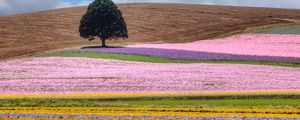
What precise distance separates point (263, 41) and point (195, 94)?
3341 centimetres

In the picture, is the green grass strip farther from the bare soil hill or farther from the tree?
the tree

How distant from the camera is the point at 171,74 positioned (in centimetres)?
3462

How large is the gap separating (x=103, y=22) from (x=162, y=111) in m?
38.7

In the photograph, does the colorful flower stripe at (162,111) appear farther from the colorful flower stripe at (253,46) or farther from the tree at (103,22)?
the tree at (103,22)

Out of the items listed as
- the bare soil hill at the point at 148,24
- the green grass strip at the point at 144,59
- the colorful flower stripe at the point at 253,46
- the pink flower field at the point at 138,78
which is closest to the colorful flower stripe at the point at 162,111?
the pink flower field at the point at 138,78

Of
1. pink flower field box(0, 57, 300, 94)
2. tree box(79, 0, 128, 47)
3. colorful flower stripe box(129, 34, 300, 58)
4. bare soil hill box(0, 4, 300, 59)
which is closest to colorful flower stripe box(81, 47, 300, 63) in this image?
colorful flower stripe box(129, 34, 300, 58)

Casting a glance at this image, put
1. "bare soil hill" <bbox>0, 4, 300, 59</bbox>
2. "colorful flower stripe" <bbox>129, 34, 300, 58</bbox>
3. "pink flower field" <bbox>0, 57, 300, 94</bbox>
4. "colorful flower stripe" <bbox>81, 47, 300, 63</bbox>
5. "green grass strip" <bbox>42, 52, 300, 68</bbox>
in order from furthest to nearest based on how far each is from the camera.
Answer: "bare soil hill" <bbox>0, 4, 300, 59</bbox> < "colorful flower stripe" <bbox>129, 34, 300, 58</bbox> < "colorful flower stripe" <bbox>81, 47, 300, 63</bbox> < "green grass strip" <bbox>42, 52, 300, 68</bbox> < "pink flower field" <bbox>0, 57, 300, 94</bbox>

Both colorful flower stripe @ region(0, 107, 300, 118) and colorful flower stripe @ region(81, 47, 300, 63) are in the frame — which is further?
colorful flower stripe @ region(81, 47, 300, 63)

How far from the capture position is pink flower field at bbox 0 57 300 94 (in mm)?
30438

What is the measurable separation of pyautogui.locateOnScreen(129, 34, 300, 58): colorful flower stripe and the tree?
3.73 meters

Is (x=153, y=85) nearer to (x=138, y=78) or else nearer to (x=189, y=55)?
(x=138, y=78)

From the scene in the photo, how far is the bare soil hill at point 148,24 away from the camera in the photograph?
6794 cm

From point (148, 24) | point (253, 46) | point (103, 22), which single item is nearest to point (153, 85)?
point (253, 46)

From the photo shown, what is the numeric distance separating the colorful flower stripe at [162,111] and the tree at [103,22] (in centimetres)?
3702
